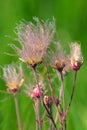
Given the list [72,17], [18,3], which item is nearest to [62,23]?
[72,17]

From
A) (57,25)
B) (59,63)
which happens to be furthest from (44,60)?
(57,25)

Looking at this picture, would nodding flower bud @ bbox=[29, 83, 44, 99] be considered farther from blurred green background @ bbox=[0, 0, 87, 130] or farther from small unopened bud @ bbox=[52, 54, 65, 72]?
blurred green background @ bbox=[0, 0, 87, 130]

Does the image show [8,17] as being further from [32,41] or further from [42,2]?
[32,41]

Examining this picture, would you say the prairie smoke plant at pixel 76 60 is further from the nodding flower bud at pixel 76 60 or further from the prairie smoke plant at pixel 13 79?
the prairie smoke plant at pixel 13 79

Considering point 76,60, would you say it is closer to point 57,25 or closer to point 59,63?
point 59,63

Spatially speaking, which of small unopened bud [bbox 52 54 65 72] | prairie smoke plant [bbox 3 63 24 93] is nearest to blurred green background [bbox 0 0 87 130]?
prairie smoke plant [bbox 3 63 24 93]

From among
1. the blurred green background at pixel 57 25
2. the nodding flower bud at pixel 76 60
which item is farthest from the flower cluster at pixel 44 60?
the blurred green background at pixel 57 25
